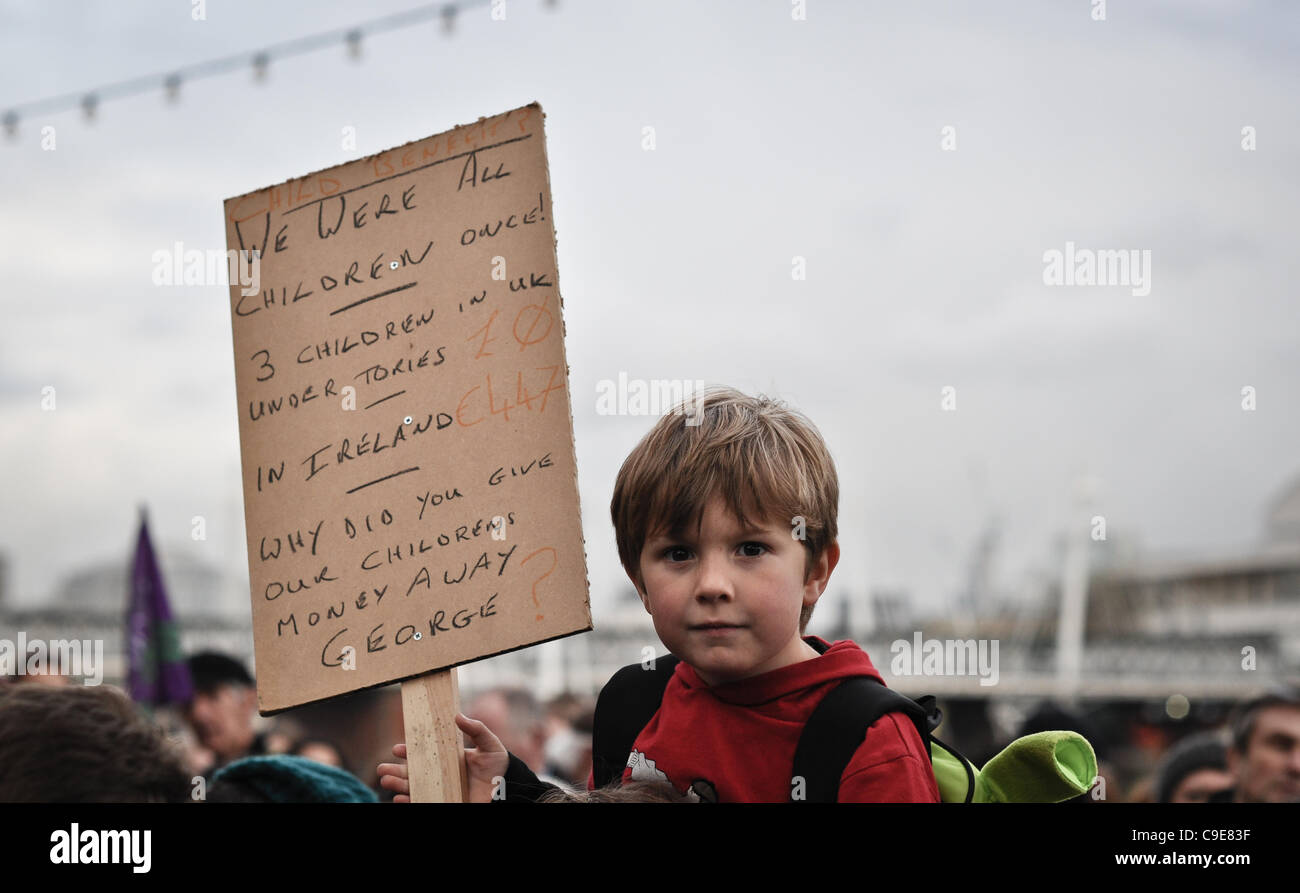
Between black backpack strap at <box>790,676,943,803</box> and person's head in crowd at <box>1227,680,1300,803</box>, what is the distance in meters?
3.07

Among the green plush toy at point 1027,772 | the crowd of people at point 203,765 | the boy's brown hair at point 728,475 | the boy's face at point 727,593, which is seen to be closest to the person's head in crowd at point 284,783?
the crowd of people at point 203,765

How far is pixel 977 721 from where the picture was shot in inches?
1772

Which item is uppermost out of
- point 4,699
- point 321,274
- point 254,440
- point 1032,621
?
point 321,274

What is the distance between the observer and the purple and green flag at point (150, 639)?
6.48 m

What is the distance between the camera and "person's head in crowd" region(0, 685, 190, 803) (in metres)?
1.96

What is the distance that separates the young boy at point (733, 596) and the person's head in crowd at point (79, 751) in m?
0.42

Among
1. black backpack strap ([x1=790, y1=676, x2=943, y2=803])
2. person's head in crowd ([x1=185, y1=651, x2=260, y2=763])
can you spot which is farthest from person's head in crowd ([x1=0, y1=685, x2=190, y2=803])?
person's head in crowd ([x1=185, y1=651, x2=260, y2=763])

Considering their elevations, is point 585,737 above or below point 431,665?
below

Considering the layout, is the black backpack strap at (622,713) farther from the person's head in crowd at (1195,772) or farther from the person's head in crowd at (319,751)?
the person's head in crowd at (319,751)

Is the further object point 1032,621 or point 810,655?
point 1032,621
